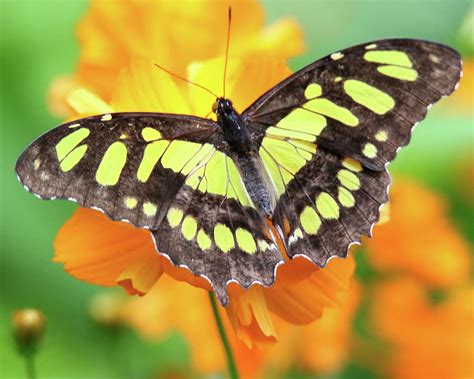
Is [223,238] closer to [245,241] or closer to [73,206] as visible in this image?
[245,241]

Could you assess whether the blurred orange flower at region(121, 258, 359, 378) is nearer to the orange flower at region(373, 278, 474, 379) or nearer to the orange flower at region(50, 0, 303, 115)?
the orange flower at region(373, 278, 474, 379)

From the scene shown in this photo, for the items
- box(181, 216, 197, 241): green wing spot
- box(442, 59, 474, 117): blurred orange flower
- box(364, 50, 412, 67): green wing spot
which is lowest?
box(181, 216, 197, 241): green wing spot

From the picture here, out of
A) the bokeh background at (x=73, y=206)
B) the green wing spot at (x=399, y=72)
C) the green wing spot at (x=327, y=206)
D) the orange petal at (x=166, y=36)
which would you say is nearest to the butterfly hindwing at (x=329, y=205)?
the green wing spot at (x=327, y=206)

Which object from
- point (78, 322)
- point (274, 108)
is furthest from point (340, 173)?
point (78, 322)

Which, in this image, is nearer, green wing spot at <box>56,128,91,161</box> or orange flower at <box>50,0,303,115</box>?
green wing spot at <box>56,128,91,161</box>

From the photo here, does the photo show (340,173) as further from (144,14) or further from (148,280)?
(144,14)

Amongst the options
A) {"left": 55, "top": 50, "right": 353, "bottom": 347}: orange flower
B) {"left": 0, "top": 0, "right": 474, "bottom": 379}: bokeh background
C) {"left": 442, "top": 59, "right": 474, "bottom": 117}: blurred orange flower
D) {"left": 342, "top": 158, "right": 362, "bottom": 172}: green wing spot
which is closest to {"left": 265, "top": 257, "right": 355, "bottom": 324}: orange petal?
{"left": 55, "top": 50, "right": 353, "bottom": 347}: orange flower
